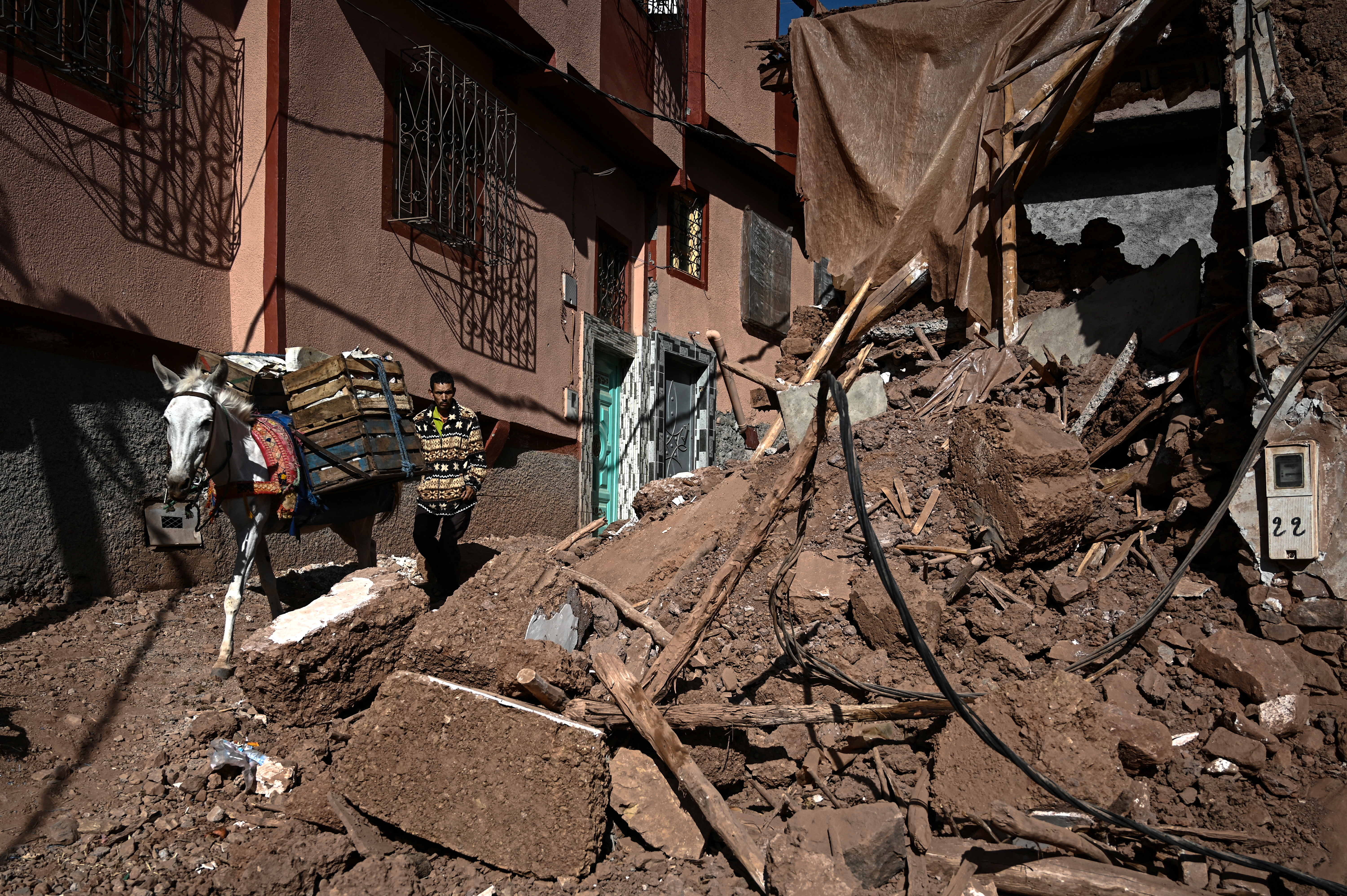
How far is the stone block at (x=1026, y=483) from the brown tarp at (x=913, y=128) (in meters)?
2.37

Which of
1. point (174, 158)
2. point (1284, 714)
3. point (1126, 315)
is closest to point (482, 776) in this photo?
point (1284, 714)

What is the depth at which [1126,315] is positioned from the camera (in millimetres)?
6164

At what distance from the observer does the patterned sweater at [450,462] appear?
5.68 meters

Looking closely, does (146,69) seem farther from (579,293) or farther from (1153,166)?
(1153,166)

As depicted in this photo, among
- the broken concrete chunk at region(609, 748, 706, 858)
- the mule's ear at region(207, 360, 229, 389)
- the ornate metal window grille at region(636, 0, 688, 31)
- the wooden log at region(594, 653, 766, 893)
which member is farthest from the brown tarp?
the mule's ear at region(207, 360, 229, 389)

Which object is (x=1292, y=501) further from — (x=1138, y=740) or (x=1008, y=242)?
(x=1008, y=242)

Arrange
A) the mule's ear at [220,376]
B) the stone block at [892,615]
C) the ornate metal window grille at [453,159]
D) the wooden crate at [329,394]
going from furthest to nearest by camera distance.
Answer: the ornate metal window grille at [453,159] < the wooden crate at [329,394] < the mule's ear at [220,376] < the stone block at [892,615]

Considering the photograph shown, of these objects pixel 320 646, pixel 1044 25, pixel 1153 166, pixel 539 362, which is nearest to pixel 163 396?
pixel 320 646

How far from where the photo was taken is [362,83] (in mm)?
7434

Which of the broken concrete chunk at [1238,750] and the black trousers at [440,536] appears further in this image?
the black trousers at [440,536]

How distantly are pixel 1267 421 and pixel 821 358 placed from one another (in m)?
2.23

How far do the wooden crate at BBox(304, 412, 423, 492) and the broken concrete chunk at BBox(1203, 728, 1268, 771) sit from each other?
15.6ft

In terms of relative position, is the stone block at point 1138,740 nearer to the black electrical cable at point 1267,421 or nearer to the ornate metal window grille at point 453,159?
the black electrical cable at point 1267,421

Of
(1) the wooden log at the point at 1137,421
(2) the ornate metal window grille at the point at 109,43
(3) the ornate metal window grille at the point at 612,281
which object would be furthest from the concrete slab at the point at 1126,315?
(2) the ornate metal window grille at the point at 109,43
